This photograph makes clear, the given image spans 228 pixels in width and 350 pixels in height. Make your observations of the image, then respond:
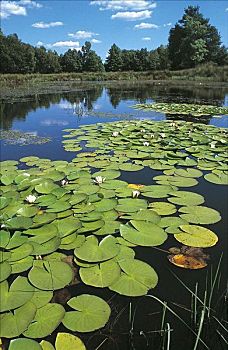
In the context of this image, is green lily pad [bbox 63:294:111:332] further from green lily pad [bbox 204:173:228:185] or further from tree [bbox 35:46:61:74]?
tree [bbox 35:46:61:74]

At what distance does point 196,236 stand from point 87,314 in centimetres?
87

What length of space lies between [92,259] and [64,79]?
26768 mm

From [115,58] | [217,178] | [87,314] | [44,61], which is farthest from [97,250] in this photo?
[115,58]

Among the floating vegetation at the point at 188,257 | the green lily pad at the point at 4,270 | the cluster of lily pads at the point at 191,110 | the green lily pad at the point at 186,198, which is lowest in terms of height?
→ the floating vegetation at the point at 188,257

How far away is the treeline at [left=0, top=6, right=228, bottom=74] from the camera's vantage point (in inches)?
1271

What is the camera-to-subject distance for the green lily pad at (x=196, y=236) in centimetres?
174

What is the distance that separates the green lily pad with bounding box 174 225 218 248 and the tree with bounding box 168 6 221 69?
108 feet

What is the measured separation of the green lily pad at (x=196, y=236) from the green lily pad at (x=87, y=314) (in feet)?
2.27

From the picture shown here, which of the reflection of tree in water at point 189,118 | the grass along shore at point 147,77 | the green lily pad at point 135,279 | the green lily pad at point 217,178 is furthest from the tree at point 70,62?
the green lily pad at point 135,279

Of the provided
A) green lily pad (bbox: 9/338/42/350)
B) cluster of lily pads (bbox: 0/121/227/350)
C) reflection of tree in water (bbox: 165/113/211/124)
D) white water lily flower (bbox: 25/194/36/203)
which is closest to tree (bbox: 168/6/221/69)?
reflection of tree in water (bbox: 165/113/211/124)

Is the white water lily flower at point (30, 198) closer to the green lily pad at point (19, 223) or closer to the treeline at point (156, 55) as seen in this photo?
the green lily pad at point (19, 223)

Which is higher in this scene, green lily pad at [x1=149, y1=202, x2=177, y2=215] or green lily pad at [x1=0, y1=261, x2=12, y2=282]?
green lily pad at [x1=149, y1=202, x2=177, y2=215]

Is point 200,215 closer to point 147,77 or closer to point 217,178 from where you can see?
point 217,178

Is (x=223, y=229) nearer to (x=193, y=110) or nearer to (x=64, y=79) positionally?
(x=193, y=110)
